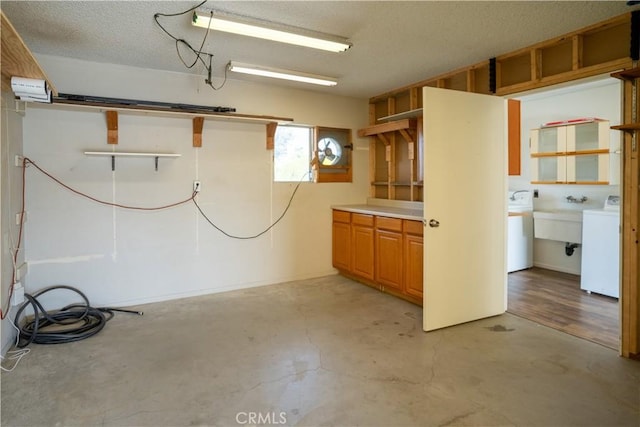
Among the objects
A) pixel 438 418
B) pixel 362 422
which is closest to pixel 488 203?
pixel 438 418

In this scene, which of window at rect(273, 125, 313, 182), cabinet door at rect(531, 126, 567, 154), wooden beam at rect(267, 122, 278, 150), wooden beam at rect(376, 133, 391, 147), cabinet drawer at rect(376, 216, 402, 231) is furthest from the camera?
cabinet door at rect(531, 126, 567, 154)

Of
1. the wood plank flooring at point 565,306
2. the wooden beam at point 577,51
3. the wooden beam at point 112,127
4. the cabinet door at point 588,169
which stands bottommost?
the wood plank flooring at point 565,306

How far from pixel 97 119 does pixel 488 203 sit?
3.95 meters

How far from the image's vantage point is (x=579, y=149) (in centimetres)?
502

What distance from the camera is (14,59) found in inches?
90.3

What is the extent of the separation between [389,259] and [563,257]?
2.89 metres

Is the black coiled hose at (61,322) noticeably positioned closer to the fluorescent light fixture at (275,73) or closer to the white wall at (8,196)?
the white wall at (8,196)

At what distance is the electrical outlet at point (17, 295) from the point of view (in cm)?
303

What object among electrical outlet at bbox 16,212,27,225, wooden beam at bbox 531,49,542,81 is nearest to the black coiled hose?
electrical outlet at bbox 16,212,27,225

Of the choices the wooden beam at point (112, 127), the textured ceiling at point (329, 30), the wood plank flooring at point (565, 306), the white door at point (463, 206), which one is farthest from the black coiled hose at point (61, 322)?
the wood plank flooring at point (565, 306)

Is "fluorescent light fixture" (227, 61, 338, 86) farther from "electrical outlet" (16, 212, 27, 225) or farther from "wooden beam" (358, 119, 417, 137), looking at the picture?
"electrical outlet" (16, 212, 27, 225)

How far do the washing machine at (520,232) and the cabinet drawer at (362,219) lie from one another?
2.22 meters

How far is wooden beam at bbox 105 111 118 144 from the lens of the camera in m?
3.70

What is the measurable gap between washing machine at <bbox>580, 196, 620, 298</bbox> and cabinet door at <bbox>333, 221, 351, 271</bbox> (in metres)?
2.78
